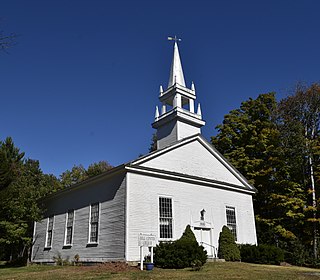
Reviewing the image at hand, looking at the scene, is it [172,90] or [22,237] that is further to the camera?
[172,90]

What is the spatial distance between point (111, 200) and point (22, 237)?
956 centimetres

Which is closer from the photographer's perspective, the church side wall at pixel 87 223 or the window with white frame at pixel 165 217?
the church side wall at pixel 87 223

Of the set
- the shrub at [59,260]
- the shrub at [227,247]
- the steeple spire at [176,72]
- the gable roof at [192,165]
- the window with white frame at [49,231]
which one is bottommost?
the shrub at [59,260]

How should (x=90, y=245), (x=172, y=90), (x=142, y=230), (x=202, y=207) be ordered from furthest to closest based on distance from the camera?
(x=172, y=90) < (x=202, y=207) < (x=90, y=245) < (x=142, y=230)

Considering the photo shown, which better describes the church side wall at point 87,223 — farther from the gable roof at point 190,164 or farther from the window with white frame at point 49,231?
the gable roof at point 190,164

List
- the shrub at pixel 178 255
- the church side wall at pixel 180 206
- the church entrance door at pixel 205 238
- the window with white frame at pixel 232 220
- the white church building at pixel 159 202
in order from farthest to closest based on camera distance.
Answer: the window with white frame at pixel 232 220, the church entrance door at pixel 205 238, the white church building at pixel 159 202, the church side wall at pixel 180 206, the shrub at pixel 178 255

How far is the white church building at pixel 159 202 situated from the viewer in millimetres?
16703

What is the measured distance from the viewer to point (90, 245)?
58.5 ft

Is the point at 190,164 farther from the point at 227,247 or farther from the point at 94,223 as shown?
the point at 94,223

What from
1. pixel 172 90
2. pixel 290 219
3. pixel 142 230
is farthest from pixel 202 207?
pixel 290 219

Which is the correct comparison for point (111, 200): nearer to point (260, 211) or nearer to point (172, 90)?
point (172, 90)

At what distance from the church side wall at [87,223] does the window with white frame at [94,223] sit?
29 cm

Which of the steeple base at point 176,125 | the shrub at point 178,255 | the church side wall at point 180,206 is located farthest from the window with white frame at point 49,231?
the shrub at point 178,255

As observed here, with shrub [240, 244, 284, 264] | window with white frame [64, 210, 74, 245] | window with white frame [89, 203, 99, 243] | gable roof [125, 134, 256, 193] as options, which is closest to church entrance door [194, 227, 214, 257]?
shrub [240, 244, 284, 264]
